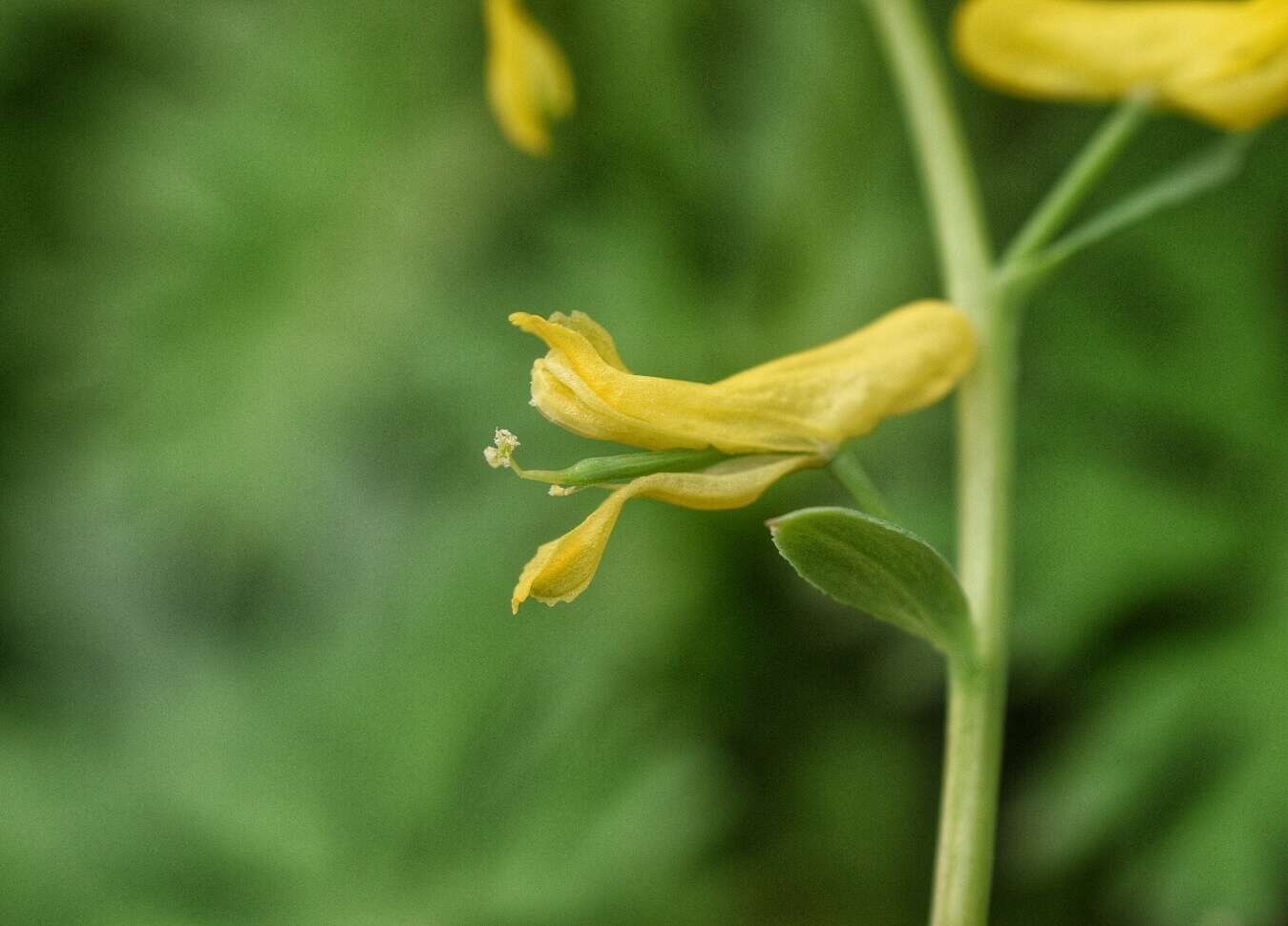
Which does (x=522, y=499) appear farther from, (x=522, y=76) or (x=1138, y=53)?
(x=1138, y=53)

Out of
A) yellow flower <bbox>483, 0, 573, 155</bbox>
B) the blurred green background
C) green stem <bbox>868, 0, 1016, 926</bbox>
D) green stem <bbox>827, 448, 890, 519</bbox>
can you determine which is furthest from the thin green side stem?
the blurred green background

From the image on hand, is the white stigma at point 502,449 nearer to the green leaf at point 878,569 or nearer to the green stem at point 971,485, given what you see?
the green leaf at point 878,569

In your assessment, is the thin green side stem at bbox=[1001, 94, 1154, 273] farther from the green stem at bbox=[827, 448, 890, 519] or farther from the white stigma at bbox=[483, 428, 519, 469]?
the white stigma at bbox=[483, 428, 519, 469]

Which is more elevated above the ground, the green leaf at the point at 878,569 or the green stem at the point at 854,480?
the green stem at the point at 854,480

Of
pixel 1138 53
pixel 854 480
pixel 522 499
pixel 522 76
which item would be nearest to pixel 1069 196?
pixel 1138 53

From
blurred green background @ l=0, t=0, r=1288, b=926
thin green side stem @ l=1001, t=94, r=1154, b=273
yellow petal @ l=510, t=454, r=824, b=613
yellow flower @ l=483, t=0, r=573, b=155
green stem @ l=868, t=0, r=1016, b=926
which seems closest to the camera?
yellow petal @ l=510, t=454, r=824, b=613

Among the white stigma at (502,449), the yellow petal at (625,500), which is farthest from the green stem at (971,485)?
the white stigma at (502,449)
